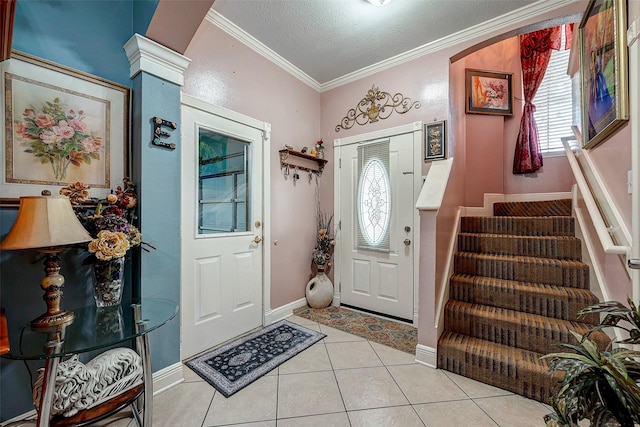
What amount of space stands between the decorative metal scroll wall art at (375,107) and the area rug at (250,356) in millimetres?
2483

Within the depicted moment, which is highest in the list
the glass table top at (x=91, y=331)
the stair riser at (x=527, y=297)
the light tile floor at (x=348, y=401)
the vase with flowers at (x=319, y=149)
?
the vase with flowers at (x=319, y=149)

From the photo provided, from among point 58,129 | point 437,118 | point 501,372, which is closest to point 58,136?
point 58,129

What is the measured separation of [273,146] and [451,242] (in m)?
2.10

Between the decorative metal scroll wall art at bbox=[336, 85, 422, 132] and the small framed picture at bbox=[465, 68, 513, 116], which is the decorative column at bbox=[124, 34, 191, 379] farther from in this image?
the small framed picture at bbox=[465, 68, 513, 116]

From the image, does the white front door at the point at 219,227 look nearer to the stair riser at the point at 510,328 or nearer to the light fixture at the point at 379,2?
the light fixture at the point at 379,2

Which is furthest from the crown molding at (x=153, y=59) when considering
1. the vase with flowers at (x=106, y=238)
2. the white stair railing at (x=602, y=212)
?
the white stair railing at (x=602, y=212)

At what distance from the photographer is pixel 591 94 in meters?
2.01

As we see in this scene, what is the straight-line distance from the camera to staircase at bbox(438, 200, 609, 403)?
178 centimetres

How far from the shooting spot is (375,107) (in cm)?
312

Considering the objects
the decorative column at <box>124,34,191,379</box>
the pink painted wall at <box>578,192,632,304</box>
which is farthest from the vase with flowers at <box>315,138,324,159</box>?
the pink painted wall at <box>578,192,632,304</box>

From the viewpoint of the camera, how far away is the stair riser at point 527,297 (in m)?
1.89

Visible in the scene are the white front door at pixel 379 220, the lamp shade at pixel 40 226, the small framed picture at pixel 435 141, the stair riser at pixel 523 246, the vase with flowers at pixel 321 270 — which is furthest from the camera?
the vase with flowers at pixel 321 270

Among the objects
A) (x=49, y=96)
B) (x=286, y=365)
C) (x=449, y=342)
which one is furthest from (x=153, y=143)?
(x=449, y=342)

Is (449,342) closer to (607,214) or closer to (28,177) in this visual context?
(607,214)
